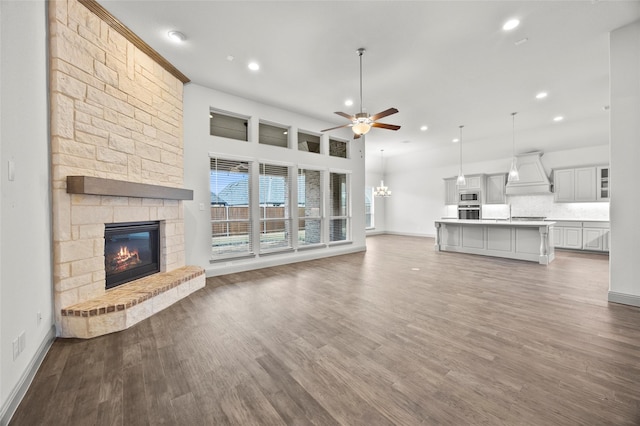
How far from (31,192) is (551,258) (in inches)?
347

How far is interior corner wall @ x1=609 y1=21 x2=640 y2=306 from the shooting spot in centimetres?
318

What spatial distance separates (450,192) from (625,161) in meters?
6.94

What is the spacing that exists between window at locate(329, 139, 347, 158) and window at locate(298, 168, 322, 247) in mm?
900

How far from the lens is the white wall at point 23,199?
1.66 meters

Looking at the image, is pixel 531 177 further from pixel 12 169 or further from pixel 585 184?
pixel 12 169

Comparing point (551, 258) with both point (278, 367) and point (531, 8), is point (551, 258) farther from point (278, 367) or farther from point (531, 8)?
point (278, 367)

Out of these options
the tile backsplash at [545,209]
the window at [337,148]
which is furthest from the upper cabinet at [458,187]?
the window at [337,148]

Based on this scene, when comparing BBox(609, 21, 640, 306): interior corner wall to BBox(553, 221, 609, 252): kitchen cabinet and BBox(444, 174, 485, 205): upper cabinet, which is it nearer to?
BBox(553, 221, 609, 252): kitchen cabinet

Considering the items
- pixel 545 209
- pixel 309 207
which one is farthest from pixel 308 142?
pixel 545 209

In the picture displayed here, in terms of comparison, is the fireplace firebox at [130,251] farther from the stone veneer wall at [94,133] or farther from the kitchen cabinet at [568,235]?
the kitchen cabinet at [568,235]

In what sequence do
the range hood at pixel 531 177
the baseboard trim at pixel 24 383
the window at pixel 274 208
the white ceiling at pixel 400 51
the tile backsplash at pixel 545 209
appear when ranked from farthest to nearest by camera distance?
the range hood at pixel 531 177
the tile backsplash at pixel 545 209
the window at pixel 274 208
the white ceiling at pixel 400 51
the baseboard trim at pixel 24 383

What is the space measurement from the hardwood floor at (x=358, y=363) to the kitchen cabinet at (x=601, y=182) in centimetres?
517

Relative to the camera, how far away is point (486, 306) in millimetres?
3264

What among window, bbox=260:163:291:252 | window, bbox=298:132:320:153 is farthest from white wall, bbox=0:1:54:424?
window, bbox=298:132:320:153
